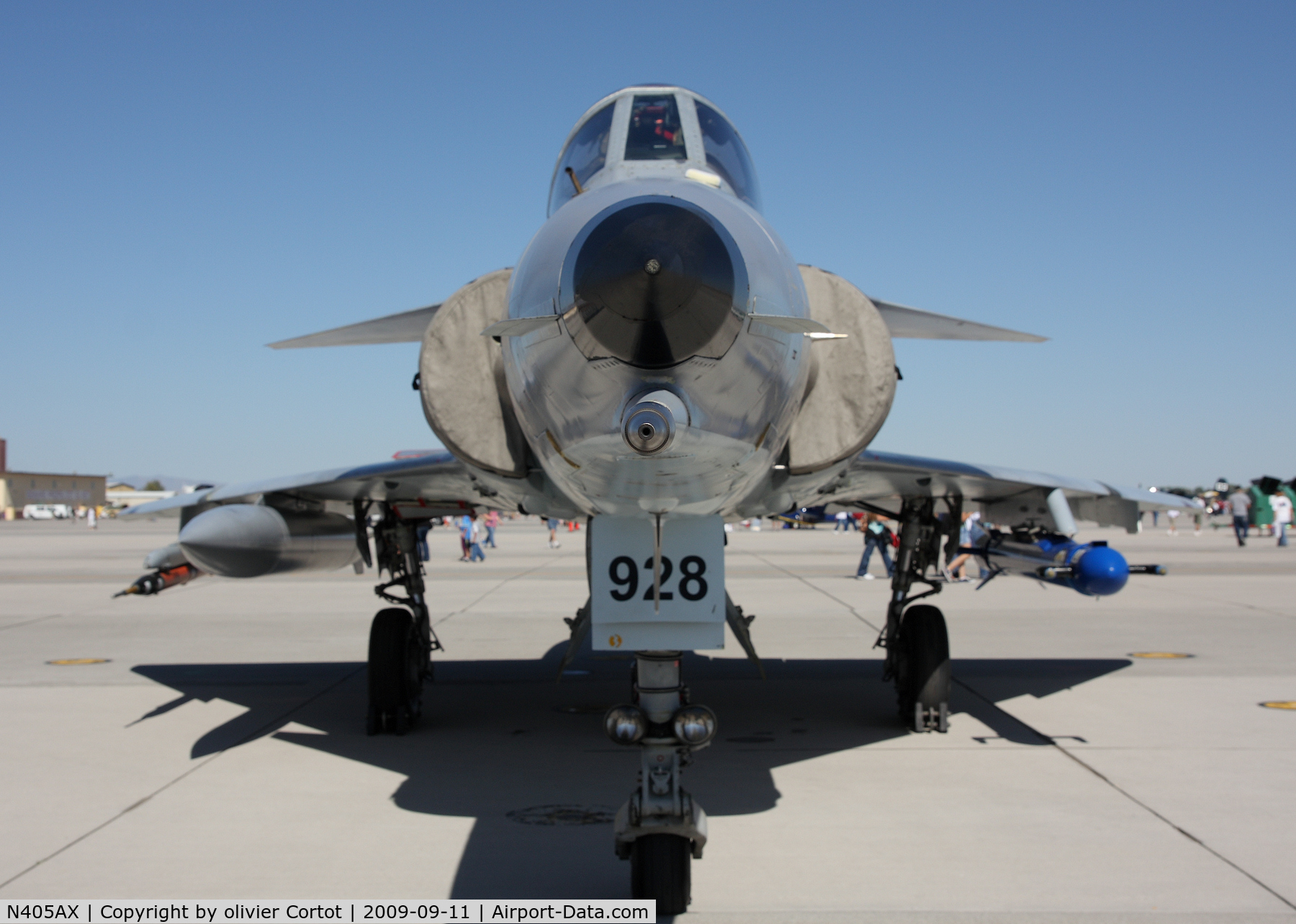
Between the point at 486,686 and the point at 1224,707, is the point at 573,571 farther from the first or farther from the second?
the point at 1224,707

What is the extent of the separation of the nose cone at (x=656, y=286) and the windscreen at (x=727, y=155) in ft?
6.00

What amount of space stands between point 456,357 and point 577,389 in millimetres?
1244

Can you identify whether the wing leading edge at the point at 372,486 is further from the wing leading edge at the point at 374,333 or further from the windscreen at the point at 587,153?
the windscreen at the point at 587,153

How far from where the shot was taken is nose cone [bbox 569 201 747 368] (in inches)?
108

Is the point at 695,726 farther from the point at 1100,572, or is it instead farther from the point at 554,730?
the point at 1100,572

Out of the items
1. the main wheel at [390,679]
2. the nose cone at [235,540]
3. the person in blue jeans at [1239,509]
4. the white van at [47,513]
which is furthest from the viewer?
the white van at [47,513]

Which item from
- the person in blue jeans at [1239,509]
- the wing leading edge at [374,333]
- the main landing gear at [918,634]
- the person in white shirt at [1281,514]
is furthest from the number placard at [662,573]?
the person in white shirt at [1281,514]

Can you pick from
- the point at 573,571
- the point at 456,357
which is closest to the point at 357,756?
the point at 456,357

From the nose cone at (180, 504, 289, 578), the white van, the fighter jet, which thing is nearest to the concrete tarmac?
the fighter jet

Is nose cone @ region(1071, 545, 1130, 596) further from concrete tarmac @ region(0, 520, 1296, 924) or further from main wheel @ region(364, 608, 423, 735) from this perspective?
main wheel @ region(364, 608, 423, 735)

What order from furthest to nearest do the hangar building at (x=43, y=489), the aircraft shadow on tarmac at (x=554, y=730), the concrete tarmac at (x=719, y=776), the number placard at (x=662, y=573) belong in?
the hangar building at (x=43, y=489), the aircraft shadow on tarmac at (x=554, y=730), the concrete tarmac at (x=719, y=776), the number placard at (x=662, y=573)

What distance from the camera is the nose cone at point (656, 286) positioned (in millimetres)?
2742

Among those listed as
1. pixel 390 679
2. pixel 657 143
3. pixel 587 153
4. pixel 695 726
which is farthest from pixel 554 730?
pixel 657 143

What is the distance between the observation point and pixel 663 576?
4.11 meters
